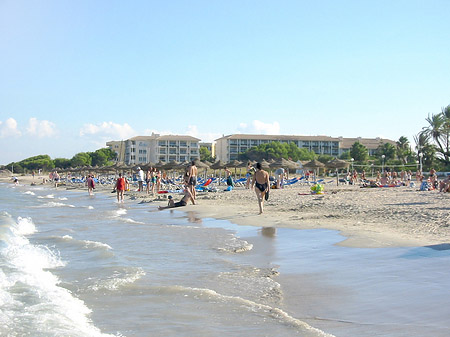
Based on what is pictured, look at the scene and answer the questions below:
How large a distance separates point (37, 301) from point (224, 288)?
6.56 feet

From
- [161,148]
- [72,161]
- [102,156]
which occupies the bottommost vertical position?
[72,161]

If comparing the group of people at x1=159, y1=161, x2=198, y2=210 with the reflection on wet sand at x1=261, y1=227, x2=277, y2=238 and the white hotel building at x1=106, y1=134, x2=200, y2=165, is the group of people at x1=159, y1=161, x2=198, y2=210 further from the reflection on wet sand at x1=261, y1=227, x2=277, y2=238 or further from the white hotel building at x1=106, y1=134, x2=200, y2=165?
the white hotel building at x1=106, y1=134, x2=200, y2=165

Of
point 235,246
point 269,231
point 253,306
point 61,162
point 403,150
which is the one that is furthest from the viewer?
point 61,162

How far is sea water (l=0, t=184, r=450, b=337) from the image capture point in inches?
154

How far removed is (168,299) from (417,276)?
2723mm

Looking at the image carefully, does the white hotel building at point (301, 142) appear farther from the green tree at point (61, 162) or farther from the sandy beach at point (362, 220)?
the sandy beach at point (362, 220)

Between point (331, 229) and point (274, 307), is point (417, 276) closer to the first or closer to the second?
point (274, 307)

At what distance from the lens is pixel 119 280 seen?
579 cm

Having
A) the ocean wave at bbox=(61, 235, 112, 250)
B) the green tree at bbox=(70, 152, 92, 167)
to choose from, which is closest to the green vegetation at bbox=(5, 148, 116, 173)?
the green tree at bbox=(70, 152, 92, 167)

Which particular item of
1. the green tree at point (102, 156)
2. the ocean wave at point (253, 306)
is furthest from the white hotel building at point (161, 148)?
the ocean wave at point (253, 306)

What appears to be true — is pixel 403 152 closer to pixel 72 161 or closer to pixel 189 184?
pixel 189 184

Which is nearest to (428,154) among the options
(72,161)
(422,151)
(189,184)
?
(422,151)

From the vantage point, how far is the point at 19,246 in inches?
351

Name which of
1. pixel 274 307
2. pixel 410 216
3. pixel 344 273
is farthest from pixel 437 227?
pixel 274 307
